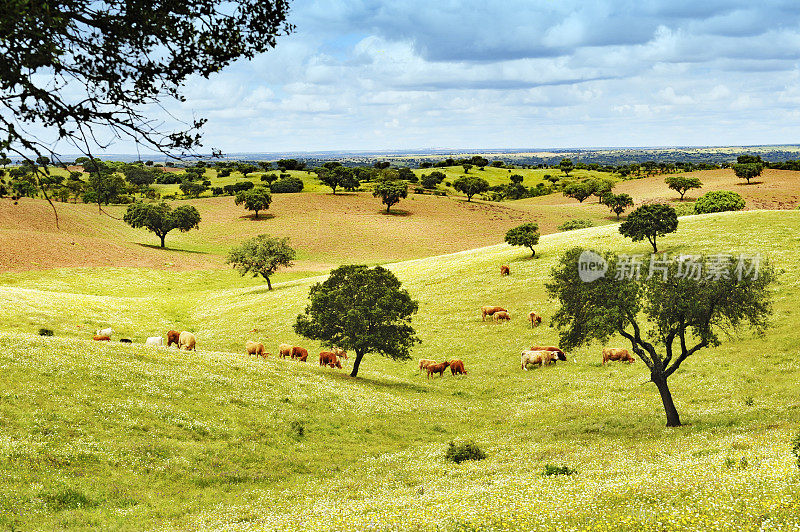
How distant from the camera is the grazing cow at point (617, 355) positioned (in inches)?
1720

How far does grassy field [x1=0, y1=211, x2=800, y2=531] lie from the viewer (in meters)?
15.4

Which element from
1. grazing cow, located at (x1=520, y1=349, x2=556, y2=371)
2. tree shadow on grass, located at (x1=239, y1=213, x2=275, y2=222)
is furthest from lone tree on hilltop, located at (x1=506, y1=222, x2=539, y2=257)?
tree shadow on grass, located at (x1=239, y1=213, x2=275, y2=222)

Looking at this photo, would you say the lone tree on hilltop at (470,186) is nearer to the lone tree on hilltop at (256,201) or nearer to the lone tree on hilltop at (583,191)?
the lone tree on hilltop at (583,191)

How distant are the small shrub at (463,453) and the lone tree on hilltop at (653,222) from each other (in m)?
47.2

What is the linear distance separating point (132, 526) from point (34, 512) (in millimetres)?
2987

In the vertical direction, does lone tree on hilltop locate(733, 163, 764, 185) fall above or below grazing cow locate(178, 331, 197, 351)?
above

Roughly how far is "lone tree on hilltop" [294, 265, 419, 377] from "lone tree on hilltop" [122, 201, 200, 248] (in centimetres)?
8432

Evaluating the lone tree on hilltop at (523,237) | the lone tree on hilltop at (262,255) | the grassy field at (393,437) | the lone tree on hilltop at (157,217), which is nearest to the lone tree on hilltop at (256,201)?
the lone tree on hilltop at (157,217)

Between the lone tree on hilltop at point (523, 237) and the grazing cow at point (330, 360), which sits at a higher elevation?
the lone tree on hilltop at point (523, 237)

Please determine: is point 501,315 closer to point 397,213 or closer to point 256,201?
point 397,213

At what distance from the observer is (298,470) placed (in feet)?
80.1

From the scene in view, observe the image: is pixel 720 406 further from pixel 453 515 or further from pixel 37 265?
pixel 37 265

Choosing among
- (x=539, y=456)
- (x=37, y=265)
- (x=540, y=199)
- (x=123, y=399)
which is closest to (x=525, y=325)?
(x=539, y=456)

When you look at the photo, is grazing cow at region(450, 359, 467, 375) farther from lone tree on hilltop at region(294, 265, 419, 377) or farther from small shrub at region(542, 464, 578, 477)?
small shrub at region(542, 464, 578, 477)
